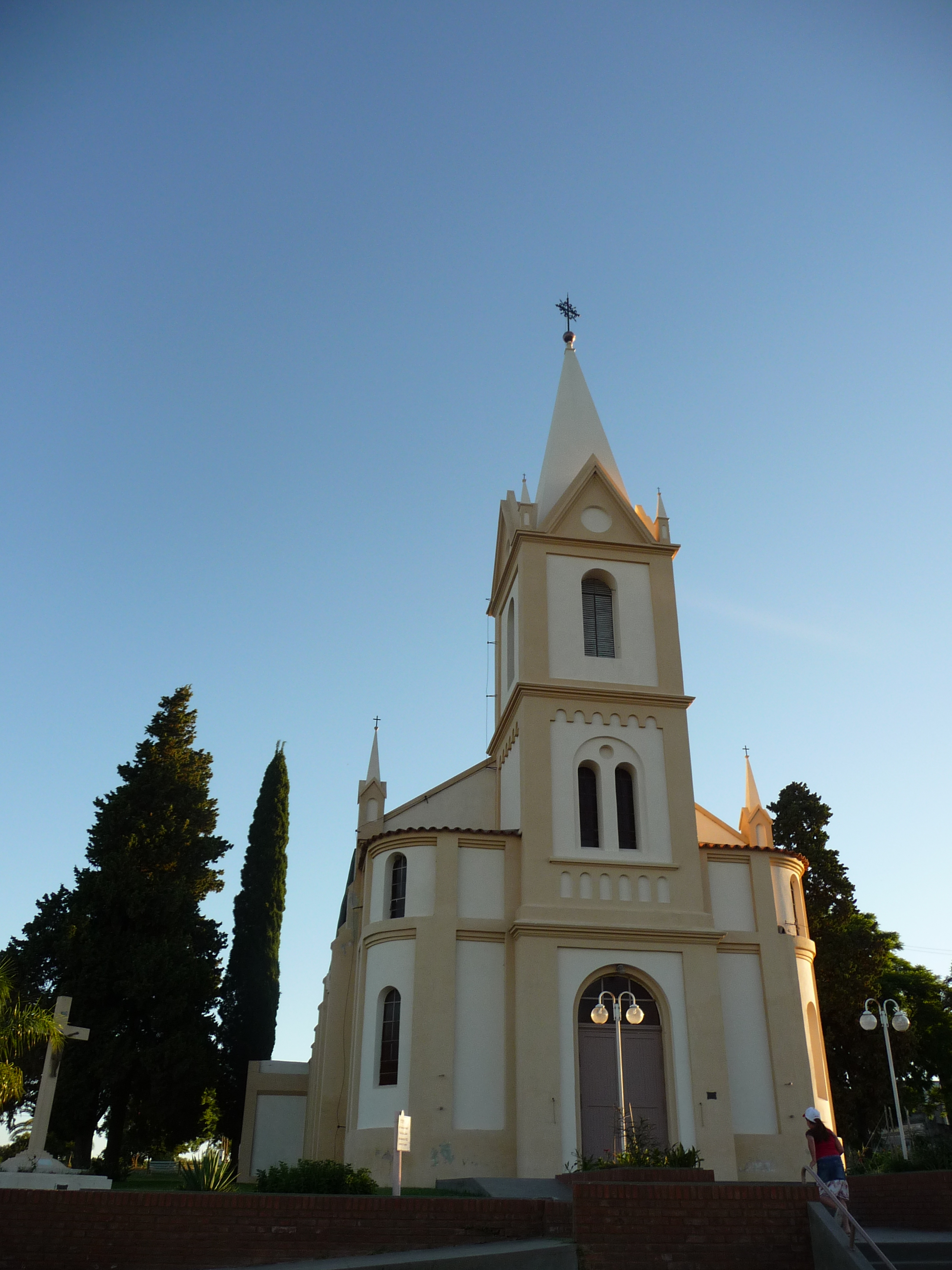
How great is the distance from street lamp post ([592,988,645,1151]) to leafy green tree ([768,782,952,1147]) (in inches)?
604

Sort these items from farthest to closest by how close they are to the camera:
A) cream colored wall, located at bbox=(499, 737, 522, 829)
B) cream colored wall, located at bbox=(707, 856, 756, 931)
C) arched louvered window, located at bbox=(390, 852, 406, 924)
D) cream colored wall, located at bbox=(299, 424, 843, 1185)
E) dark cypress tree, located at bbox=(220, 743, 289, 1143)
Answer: dark cypress tree, located at bbox=(220, 743, 289, 1143), cream colored wall, located at bbox=(499, 737, 522, 829), cream colored wall, located at bbox=(707, 856, 756, 931), arched louvered window, located at bbox=(390, 852, 406, 924), cream colored wall, located at bbox=(299, 424, 843, 1185)

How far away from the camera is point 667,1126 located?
23.5 meters

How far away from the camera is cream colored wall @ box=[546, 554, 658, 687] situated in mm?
28781

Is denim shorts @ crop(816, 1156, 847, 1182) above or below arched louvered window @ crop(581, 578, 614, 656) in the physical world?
below

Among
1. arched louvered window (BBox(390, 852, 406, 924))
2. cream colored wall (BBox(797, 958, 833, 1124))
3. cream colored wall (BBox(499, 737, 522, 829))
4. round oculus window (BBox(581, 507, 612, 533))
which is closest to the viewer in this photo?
cream colored wall (BBox(797, 958, 833, 1124))

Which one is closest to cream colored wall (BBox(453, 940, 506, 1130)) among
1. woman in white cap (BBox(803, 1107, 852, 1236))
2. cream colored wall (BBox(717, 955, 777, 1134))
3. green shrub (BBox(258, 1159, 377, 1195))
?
cream colored wall (BBox(717, 955, 777, 1134))

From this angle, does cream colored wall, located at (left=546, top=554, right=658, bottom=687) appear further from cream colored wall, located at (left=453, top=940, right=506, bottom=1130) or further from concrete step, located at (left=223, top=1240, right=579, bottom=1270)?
concrete step, located at (left=223, top=1240, right=579, bottom=1270)

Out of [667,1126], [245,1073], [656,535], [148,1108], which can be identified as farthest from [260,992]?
[656,535]

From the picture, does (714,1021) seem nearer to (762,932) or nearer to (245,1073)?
(762,932)

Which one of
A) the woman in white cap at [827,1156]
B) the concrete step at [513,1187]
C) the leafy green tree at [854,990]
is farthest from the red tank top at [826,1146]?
the leafy green tree at [854,990]

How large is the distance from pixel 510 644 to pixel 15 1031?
58.7 ft

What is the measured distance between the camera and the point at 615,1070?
951 inches

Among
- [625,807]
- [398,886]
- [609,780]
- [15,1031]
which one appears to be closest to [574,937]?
[625,807]

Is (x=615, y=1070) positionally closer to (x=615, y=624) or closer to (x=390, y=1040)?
(x=390, y=1040)
